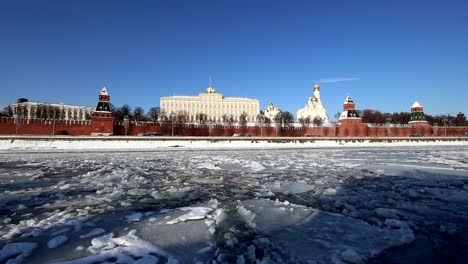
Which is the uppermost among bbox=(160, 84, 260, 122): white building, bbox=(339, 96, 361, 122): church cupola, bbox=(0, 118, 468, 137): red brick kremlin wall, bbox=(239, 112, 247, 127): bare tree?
bbox=(160, 84, 260, 122): white building

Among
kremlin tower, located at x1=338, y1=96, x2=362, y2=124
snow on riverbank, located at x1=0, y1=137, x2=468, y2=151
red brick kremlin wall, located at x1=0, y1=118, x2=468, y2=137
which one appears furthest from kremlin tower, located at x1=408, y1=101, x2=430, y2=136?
snow on riverbank, located at x1=0, y1=137, x2=468, y2=151

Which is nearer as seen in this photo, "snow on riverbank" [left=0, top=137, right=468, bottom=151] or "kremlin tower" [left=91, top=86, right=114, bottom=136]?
"snow on riverbank" [left=0, top=137, right=468, bottom=151]

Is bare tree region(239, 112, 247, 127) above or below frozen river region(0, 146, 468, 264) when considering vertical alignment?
above

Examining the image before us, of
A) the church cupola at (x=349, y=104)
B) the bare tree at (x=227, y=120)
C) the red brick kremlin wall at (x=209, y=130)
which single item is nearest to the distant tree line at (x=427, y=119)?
the red brick kremlin wall at (x=209, y=130)

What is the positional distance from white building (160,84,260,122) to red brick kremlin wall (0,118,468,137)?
46.5 meters

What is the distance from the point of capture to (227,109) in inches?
4444

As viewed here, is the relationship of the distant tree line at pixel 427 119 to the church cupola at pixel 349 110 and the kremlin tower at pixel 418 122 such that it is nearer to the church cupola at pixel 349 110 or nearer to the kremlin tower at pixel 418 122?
the kremlin tower at pixel 418 122

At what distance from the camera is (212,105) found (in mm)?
112500

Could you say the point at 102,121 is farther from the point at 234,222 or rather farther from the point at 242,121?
the point at 234,222

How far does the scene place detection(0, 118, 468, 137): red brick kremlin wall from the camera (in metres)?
46.4

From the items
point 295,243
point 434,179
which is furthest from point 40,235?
point 434,179

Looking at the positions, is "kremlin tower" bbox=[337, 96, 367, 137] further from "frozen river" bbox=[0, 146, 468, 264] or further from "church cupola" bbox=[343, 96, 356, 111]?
"frozen river" bbox=[0, 146, 468, 264]

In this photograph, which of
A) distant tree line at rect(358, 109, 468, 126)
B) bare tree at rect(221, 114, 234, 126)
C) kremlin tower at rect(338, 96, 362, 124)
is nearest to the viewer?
kremlin tower at rect(338, 96, 362, 124)

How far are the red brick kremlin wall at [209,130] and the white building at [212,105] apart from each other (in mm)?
46510
